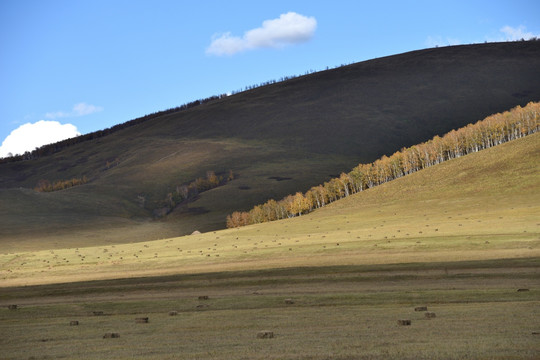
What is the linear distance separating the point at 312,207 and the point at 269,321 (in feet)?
486

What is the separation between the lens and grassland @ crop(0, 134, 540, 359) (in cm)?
1907

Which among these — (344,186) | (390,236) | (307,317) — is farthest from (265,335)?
(344,186)

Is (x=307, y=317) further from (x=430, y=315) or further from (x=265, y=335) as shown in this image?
(x=430, y=315)

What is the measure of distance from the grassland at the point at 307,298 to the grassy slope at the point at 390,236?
0.40m

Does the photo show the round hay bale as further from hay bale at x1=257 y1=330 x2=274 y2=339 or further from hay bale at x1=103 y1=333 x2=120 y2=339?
hay bale at x1=103 y1=333 x2=120 y2=339

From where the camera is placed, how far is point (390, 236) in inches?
2808

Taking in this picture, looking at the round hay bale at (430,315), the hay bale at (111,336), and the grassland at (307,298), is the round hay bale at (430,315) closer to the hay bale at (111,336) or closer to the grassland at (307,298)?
the grassland at (307,298)

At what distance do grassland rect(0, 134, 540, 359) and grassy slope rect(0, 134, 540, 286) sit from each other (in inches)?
15.9

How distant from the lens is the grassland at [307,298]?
19.1 meters

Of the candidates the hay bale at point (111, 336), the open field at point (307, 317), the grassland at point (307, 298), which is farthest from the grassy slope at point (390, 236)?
the hay bale at point (111, 336)

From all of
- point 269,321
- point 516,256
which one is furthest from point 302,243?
point 269,321

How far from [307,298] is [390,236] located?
40.8m

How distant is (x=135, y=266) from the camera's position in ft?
220

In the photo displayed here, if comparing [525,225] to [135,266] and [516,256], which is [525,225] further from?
[135,266]
